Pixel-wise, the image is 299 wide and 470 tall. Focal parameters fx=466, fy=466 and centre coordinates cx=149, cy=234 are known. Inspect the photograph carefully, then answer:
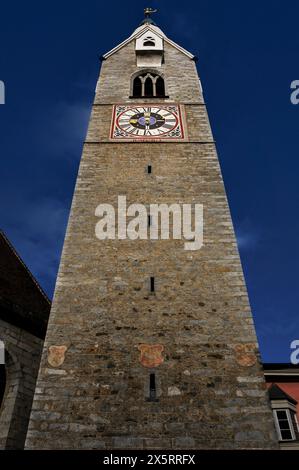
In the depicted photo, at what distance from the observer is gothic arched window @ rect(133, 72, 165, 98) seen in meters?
16.5

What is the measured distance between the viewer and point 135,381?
793cm

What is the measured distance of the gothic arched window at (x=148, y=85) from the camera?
16.5m

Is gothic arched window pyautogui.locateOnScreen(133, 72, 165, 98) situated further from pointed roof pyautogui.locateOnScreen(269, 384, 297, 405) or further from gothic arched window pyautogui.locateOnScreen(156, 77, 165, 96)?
pointed roof pyautogui.locateOnScreen(269, 384, 297, 405)

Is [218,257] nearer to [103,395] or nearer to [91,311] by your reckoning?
[91,311]

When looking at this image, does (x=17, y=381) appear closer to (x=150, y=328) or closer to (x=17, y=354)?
(x=17, y=354)

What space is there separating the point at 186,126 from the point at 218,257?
5.50 metres

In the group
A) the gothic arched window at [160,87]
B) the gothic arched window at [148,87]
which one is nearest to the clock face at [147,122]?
the gothic arched window at [148,87]

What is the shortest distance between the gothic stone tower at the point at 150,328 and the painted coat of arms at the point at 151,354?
0.02 meters

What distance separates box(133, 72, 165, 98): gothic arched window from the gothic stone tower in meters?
3.84

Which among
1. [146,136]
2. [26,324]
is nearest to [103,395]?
[26,324]

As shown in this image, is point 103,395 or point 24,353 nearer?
point 103,395

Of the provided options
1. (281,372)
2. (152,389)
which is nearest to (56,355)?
(152,389)

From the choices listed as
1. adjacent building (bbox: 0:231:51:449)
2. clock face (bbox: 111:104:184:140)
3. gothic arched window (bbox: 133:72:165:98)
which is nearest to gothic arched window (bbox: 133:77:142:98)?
gothic arched window (bbox: 133:72:165:98)
